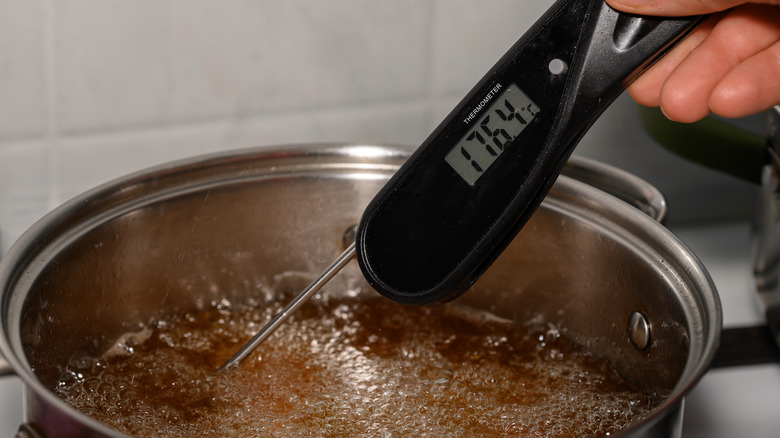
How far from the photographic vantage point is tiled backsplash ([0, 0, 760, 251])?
33.8 inches

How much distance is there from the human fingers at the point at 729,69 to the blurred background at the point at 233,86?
35 cm

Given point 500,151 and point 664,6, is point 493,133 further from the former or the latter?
point 664,6

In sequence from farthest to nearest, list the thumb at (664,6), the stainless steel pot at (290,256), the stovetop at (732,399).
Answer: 1. the stovetop at (732,399)
2. the stainless steel pot at (290,256)
3. the thumb at (664,6)

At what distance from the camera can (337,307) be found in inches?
33.1

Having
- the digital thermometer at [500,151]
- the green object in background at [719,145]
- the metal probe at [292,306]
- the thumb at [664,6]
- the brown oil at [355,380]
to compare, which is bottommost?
the brown oil at [355,380]

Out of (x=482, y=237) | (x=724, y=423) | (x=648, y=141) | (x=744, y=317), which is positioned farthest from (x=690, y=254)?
(x=648, y=141)

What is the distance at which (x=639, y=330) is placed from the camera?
717 millimetres

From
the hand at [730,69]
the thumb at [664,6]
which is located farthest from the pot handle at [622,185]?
the thumb at [664,6]

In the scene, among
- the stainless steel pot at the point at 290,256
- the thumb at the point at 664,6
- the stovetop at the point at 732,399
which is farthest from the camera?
the stovetop at the point at 732,399

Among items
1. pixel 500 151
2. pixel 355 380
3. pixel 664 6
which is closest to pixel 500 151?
pixel 500 151

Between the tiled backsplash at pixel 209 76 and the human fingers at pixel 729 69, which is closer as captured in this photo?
the human fingers at pixel 729 69

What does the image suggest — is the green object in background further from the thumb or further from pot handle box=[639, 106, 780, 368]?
the thumb

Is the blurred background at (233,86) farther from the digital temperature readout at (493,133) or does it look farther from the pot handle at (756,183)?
the digital temperature readout at (493,133)

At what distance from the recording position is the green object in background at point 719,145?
35.3 inches
